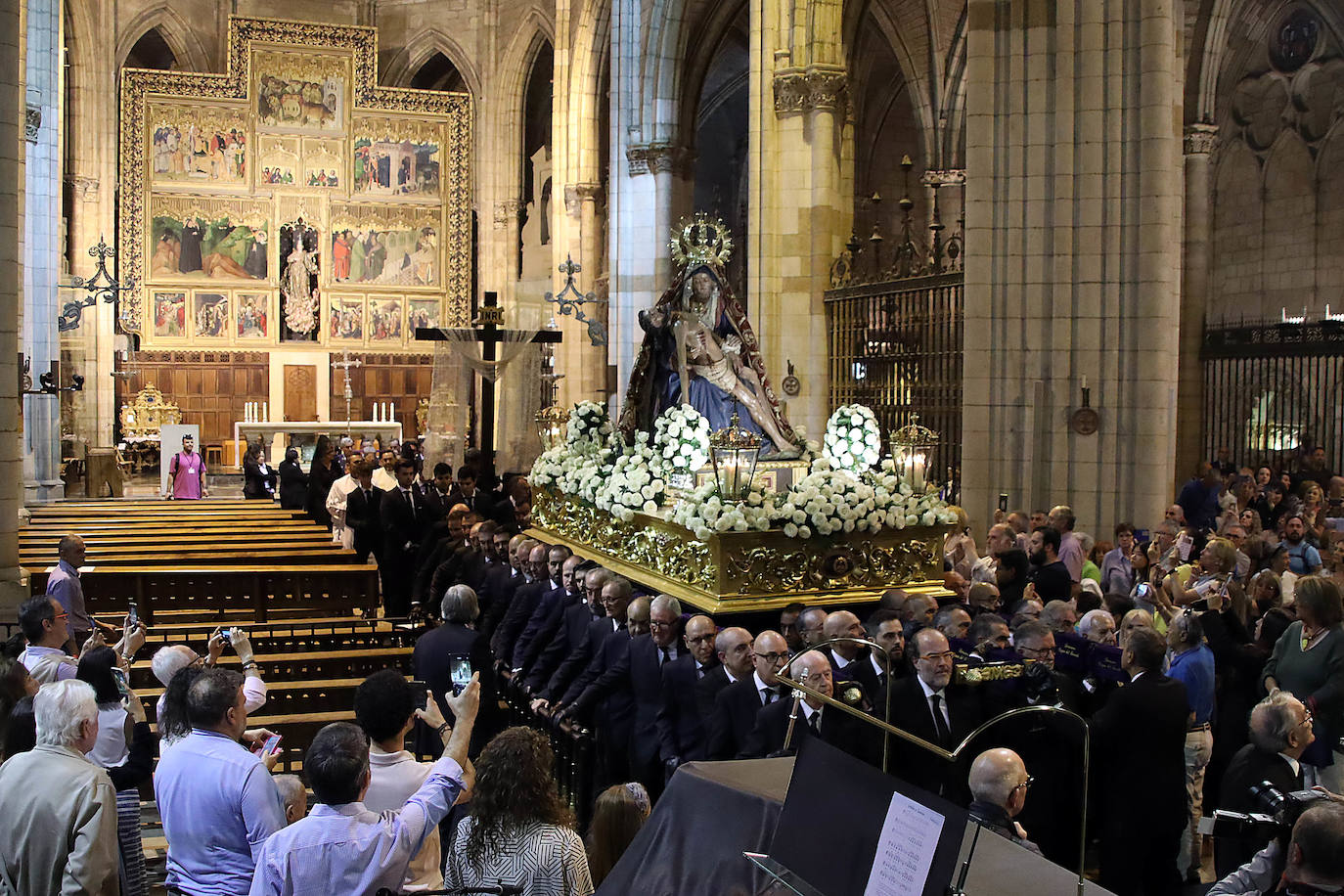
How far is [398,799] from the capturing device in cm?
393

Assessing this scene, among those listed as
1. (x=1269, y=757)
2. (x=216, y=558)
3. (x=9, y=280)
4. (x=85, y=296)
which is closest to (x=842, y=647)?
(x=1269, y=757)

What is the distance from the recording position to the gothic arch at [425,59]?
1265 inches

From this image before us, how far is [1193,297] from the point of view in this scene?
1848cm

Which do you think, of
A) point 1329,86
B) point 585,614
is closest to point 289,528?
point 585,614

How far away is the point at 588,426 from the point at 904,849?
837 cm

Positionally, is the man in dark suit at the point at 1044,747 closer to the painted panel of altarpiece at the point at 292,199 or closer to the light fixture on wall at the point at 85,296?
the light fixture on wall at the point at 85,296

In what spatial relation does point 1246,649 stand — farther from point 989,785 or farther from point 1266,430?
point 1266,430

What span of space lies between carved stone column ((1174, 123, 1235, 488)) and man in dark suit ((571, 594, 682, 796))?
45.4 ft

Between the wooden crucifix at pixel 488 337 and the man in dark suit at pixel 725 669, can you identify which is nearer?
the man in dark suit at pixel 725 669

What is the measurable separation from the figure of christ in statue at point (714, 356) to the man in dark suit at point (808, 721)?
188 inches

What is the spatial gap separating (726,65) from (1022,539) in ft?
79.3

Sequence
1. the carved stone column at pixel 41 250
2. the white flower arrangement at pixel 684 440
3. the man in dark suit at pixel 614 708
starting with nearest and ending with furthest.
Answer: the man in dark suit at pixel 614 708
the white flower arrangement at pixel 684 440
the carved stone column at pixel 41 250

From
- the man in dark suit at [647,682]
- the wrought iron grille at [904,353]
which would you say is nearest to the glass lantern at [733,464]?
the man in dark suit at [647,682]

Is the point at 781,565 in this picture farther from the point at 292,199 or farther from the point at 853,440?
the point at 292,199
